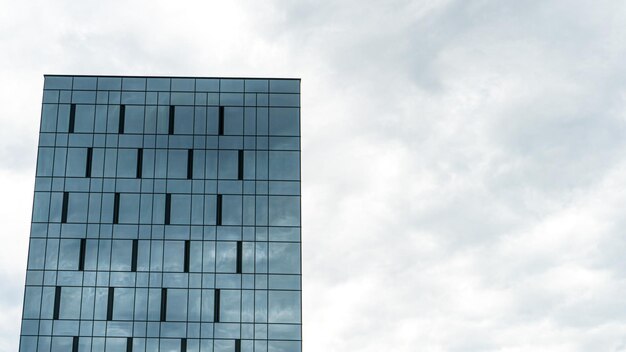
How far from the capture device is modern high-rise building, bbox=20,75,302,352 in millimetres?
83500

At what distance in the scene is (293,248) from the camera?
86.5 m

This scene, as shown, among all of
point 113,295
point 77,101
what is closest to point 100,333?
point 113,295

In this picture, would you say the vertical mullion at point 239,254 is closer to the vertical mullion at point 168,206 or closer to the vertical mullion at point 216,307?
the vertical mullion at point 216,307

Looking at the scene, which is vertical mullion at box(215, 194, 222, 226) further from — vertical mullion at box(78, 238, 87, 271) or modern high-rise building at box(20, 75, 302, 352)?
vertical mullion at box(78, 238, 87, 271)

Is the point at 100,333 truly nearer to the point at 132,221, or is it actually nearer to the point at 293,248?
the point at 132,221

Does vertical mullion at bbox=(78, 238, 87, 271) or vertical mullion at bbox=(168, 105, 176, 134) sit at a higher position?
vertical mullion at bbox=(168, 105, 176, 134)

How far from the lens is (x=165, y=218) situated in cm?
8681

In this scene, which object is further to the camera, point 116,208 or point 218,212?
point 218,212

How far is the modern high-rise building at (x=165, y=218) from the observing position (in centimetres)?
8350

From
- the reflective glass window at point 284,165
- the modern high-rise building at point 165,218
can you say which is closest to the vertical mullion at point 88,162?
the modern high-rise building at point 165,218

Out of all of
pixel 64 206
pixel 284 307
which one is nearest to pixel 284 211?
pixel 284 307

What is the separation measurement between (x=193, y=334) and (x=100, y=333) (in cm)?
870

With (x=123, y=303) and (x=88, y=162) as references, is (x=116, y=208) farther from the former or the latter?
(x=123, y=303)

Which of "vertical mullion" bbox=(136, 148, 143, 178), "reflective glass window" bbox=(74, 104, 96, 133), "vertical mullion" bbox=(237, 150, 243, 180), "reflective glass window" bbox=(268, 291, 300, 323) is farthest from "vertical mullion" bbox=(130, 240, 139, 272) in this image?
"reflective glass window" bbox=(268, 291, 300, 323)
